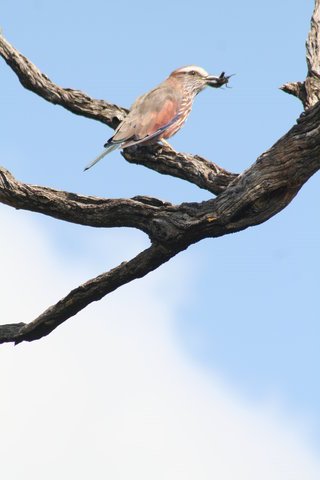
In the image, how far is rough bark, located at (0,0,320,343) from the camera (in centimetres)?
621

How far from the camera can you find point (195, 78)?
28.3ft

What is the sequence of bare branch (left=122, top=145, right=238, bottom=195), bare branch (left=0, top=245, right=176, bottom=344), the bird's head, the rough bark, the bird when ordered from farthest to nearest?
the bird's head
the bird
bare branch (left=122, top=145, right=238, bottom=195)
bare branch (left=0, top=245, right=176, bottom=344)
the rough bark

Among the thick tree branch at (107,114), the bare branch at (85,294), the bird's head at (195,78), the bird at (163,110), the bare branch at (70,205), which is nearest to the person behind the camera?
the bare branch at (85,294)

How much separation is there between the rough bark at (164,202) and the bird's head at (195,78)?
69 centimetres

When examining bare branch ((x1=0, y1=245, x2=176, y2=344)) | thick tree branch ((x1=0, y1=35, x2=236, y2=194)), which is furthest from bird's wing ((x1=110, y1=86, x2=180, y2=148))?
bare branch ((x1=0, y1=245, x2=176, y2=344))

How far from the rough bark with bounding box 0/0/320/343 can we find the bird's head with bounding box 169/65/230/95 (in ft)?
2.28

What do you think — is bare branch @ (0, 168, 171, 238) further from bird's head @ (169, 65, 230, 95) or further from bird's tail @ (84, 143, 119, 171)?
bird's head @ (169, 65, 230, 95)

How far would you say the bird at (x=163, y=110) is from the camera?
25.0 feet

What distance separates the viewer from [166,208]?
22.0ft

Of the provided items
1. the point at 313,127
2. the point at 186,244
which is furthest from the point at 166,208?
the point at 313,127

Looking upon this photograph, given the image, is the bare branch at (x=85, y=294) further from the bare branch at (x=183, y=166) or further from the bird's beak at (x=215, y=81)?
the bird's beak at (x=215, y=81)

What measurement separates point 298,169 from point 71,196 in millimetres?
1738

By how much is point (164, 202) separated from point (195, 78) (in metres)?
2.23

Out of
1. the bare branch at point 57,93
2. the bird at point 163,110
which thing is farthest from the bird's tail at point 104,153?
the bare branch at point 57,93
